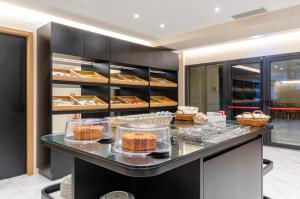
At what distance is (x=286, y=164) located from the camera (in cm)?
412

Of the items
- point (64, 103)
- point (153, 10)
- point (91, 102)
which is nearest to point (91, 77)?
point (91, 102)

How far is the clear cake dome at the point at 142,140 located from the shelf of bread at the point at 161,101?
13.0ft

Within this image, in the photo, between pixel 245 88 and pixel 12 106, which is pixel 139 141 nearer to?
pixel 12 106

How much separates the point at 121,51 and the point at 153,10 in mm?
1122

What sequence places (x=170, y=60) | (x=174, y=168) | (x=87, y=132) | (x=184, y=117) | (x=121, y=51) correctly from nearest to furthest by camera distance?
(x=174, y=168) < (x=87, y=132) < (x=184, y=117) < (x=121, y=51) < (x=170, y=60)

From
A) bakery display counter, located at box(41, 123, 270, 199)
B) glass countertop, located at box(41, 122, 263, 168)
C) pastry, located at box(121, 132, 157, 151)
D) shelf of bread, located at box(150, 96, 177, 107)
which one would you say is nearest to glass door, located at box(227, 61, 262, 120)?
shelf of bread, located at box(150, 96, 177, 107)

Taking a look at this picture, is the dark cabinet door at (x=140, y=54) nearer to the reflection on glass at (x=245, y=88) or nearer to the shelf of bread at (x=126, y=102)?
the shelf of bread at (x=126, y=102)

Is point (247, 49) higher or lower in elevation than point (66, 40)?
higher

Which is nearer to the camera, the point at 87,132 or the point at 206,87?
the point at 87,132

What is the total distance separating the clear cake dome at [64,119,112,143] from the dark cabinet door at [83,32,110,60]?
8.26ft

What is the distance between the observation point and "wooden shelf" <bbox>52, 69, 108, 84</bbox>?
3.60 metres

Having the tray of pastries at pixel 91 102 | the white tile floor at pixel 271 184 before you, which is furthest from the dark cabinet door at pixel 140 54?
the white tile floor at pixel 271 184

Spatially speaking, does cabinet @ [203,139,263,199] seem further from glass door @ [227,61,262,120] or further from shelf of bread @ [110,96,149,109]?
glass door @ [227,61,262,120]

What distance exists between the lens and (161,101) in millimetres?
5707
